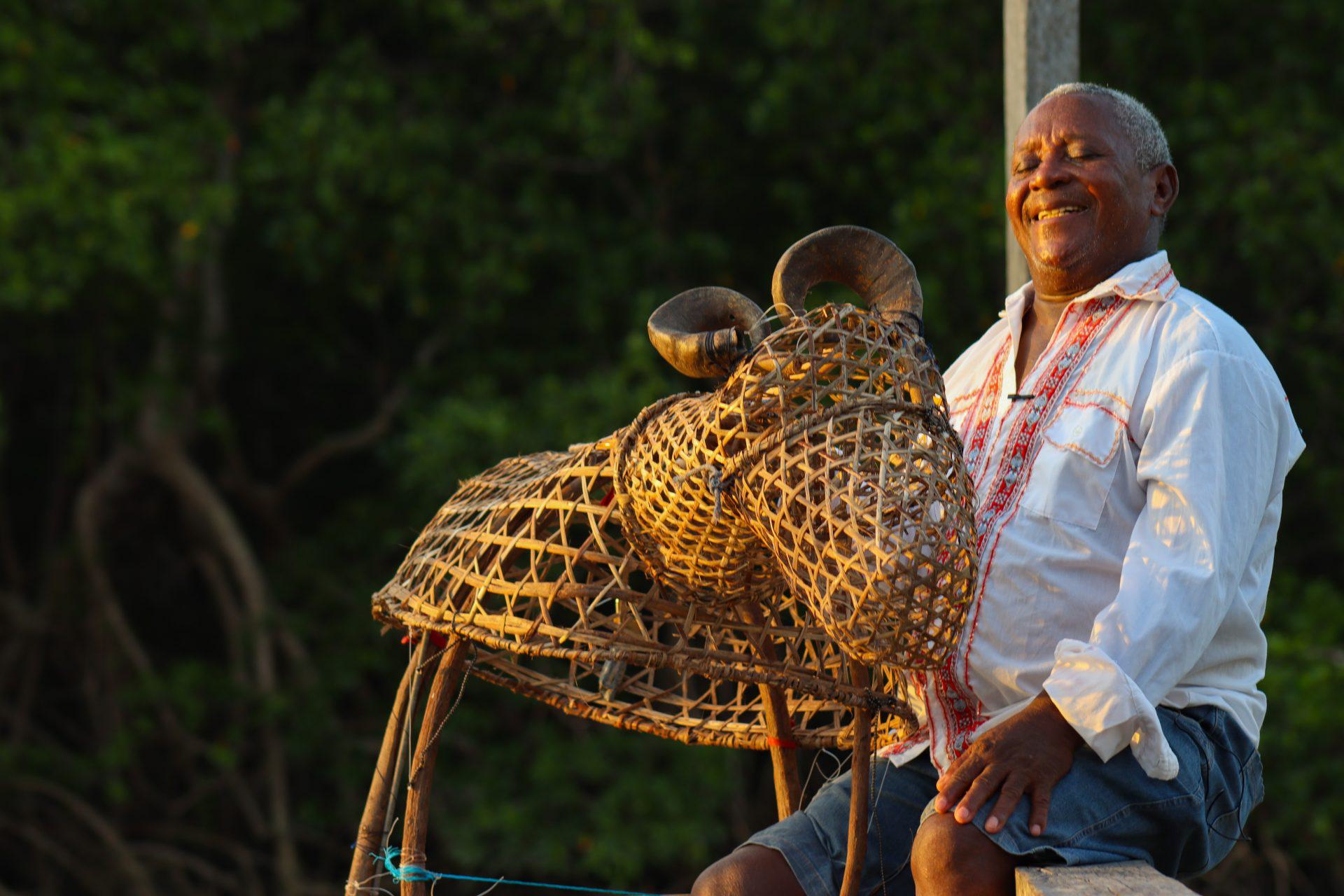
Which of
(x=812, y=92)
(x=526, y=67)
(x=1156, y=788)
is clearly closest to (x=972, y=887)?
(x=1156, y=788)

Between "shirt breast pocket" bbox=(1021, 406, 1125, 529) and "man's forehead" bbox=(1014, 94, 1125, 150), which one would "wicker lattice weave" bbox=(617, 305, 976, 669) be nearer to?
"shirt breast pocket" bbox=(1021, 406, 1125, 529)

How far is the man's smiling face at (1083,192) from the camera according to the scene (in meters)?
1.72

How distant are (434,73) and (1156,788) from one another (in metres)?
4.20

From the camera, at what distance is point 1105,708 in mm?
1421

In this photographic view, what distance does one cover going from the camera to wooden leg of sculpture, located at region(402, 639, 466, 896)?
2.00 m

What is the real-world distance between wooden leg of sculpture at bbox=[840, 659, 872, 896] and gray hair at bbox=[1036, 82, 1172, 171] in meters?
0.73

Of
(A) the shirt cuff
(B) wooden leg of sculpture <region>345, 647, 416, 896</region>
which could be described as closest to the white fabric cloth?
(A) the shirt cuff

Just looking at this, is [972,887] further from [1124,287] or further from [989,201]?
[989,201]

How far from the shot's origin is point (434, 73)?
5.09 meters

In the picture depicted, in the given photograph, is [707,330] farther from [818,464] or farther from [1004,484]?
[1004,484]

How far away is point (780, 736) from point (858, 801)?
41cm

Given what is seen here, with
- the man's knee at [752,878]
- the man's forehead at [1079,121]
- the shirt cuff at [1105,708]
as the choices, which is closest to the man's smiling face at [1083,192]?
the man's forehead at [1079,121]

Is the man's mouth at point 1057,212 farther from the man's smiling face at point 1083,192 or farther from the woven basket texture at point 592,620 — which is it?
the woven basket texture at point 592,620

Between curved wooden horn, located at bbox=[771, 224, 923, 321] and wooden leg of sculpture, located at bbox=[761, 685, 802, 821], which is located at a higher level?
curved wooden horn, located at bbox=[771, 224, 923, 321]
